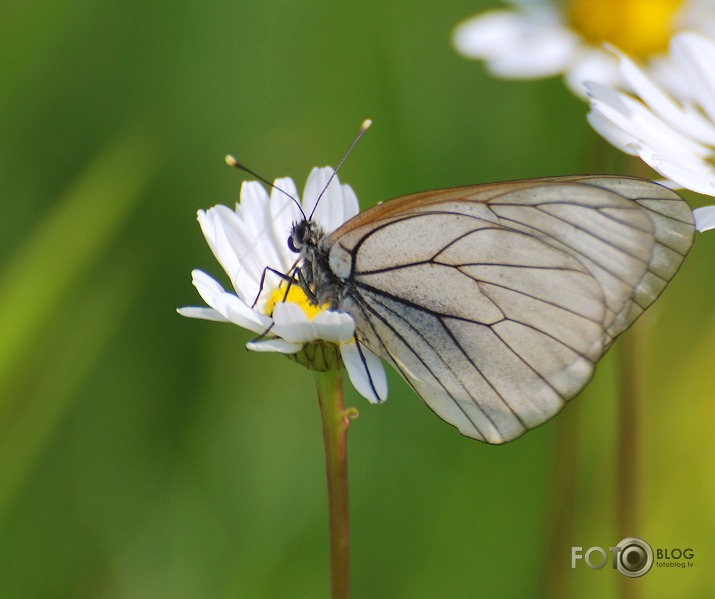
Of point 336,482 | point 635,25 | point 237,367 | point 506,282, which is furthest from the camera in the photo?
point 635,25

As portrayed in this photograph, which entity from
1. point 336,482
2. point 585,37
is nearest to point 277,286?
point 336,482

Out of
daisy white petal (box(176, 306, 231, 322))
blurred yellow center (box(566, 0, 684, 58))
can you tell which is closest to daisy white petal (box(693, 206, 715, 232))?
daisy white petal (box(176, 306, 231, 322))

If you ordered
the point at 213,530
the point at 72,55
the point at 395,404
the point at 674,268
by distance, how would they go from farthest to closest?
1. the point at 72,55
2. the point at 395,404
3. the point at 213,530
4. the point at 674,268

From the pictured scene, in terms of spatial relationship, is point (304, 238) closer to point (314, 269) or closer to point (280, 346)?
point (314, 269)

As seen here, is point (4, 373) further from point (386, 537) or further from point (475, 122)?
point (475, 122)

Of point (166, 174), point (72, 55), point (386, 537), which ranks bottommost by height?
point (386, 537)

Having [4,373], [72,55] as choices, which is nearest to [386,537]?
[4,373]

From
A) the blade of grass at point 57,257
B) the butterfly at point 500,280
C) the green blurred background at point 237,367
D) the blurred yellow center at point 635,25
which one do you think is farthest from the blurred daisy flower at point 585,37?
the blade of grass at point 57,257

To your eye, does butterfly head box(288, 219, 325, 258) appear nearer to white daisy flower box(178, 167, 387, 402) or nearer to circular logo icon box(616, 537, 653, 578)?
white daisy flower box(178, 167, 387, 402)

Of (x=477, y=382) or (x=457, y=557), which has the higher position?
(x=477, y=382)
